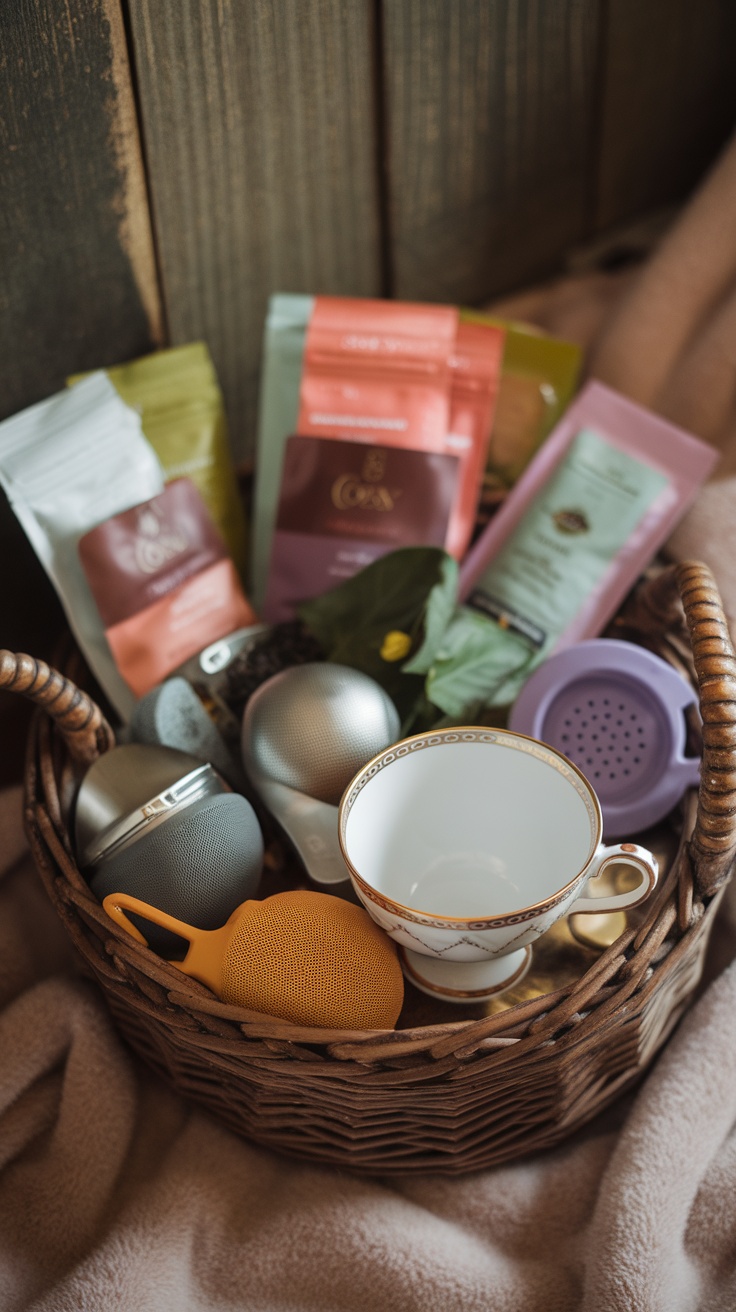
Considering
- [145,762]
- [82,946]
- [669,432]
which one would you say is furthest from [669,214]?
[82,946]

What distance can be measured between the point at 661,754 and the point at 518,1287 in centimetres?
32

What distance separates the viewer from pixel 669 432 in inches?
32.4

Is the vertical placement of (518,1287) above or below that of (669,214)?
below

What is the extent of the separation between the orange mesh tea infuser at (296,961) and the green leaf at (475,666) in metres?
0.19

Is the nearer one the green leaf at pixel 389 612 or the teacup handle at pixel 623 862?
the teacup handle at pixel 623 862

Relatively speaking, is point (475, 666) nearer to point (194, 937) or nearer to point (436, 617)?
point (436, 617)

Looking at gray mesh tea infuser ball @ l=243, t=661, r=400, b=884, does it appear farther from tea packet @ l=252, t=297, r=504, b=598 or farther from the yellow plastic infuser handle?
tea packet @ l=252, t=297, r=504, b=598

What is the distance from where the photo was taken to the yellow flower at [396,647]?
0.74 m

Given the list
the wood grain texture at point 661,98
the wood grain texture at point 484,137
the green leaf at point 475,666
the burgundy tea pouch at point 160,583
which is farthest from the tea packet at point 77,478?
the wood grain texture at point 661,98

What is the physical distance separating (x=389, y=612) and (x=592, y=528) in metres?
0.18

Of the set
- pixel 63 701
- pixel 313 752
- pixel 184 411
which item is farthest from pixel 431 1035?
pixel 184 411

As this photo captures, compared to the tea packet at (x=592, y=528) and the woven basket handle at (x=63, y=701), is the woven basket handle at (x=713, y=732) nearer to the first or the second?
the tea packet at (x=592, y=528)

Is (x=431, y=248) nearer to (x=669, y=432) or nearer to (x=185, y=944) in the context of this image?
(x=669, y=432)

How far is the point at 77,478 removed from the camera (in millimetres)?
742
